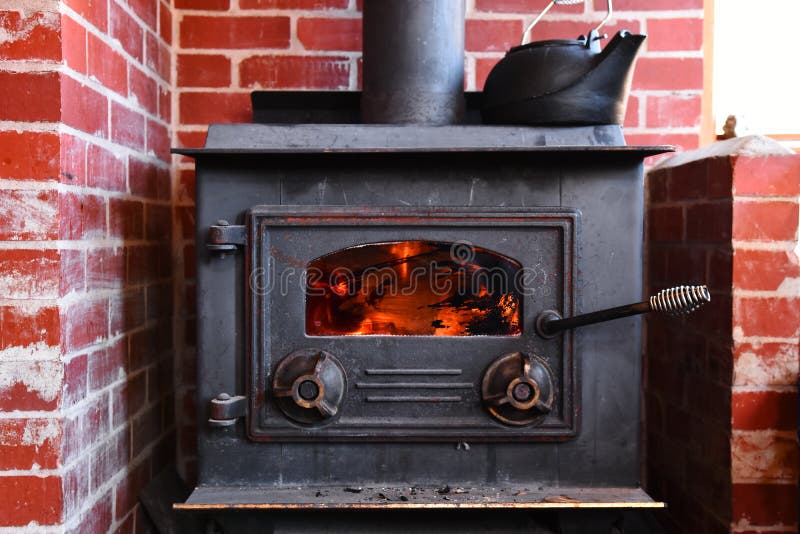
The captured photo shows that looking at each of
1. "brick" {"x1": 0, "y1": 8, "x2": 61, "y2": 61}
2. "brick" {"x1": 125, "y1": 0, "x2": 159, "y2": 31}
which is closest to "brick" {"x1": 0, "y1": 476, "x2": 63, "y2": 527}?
"brick" {"x1": 0, "y1": 8, "x2": 61, "y2": 61}

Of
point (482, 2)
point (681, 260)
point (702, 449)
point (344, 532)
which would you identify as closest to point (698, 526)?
point (702, 449)

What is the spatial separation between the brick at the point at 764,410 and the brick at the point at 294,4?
1200 mm

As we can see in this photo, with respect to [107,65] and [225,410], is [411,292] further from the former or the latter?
[107,65]

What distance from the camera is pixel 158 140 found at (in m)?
1.46

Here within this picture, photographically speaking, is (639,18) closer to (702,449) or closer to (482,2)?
(482,2)

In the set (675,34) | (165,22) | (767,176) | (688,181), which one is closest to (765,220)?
(767,176)

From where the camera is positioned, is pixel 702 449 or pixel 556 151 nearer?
pixel 556 151

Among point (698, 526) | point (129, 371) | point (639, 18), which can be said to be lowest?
point (698, 526)

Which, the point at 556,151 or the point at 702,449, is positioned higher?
the point at 556,151

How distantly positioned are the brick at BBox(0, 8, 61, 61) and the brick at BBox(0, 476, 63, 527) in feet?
2.13

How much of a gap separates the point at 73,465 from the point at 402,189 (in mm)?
700

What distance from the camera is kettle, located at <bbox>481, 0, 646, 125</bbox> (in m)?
1.13

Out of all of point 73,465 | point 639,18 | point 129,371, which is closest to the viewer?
point 73,465

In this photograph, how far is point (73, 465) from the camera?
103cm
